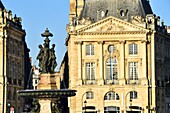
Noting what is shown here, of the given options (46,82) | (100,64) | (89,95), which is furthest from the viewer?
(100,64)

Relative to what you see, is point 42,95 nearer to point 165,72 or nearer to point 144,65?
point 144,65

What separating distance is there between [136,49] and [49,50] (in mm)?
58179

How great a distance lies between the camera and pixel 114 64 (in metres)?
118

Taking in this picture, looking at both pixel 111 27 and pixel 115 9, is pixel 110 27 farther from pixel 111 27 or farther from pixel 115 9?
pixel 115 9

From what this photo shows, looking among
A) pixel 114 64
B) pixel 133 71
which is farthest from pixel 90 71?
pixel 133 71

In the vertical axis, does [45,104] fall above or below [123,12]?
below

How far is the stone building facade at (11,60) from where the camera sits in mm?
115000

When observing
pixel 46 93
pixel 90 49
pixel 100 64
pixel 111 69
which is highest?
pixel 90 49

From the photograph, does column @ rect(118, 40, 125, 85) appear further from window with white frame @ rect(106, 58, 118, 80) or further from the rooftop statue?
the rooftop statue

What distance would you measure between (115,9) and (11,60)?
63.4 feet

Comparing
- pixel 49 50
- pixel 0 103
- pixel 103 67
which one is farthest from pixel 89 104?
pixel 49 50

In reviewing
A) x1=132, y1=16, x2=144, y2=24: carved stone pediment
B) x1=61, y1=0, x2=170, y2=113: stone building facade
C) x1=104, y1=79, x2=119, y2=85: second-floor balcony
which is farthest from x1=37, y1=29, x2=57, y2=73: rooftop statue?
x1=132, y1=16, x2=144, y2=24: carved stone pediment

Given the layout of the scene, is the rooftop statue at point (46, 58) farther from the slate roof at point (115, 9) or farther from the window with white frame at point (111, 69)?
the slate roof at point (115, 9)

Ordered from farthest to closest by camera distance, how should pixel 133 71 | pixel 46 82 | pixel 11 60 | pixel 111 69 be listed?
pixel 11 60, pixel 111 69, pixel 133 71, pixel 46 82
